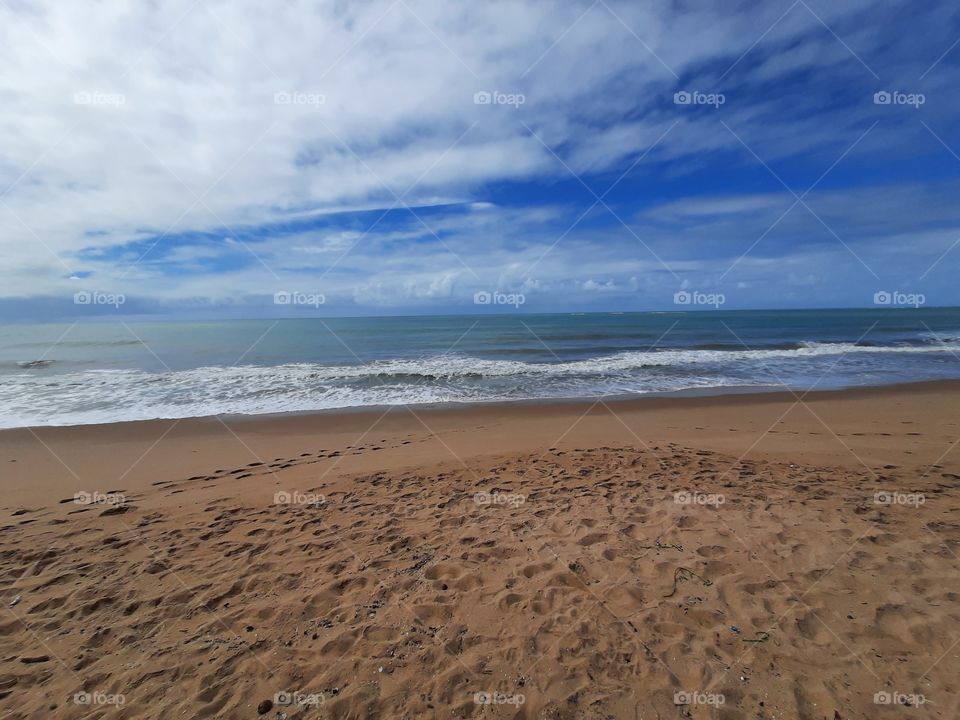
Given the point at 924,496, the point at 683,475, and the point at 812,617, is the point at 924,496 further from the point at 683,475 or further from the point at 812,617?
the point at 812,617

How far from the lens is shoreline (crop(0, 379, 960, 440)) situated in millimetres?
11047

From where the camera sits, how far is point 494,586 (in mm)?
3826

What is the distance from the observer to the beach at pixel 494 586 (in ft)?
9.20

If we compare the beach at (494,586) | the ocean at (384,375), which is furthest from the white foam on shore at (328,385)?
the beach at (494,586)

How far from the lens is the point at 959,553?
4.03 metres

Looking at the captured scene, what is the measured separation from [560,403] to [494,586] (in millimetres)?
9068

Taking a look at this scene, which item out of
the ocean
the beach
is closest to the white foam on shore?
the ocean

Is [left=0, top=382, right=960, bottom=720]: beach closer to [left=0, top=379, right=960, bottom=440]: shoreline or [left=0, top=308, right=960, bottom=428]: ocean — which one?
[left=0, top=379, right=960, bottom=440]: shoreline

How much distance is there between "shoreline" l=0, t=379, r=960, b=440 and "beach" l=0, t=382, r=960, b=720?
343 centimetres

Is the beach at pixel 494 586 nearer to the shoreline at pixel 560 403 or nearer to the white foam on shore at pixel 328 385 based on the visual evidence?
the shoreline at pixel 560 403

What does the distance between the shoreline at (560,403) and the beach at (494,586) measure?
11.2ft

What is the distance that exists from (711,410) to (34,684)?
504 inches

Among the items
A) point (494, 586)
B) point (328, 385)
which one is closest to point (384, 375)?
point (328, 385)

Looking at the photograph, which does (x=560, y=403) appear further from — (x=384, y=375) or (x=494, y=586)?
(x=494, y=586)
